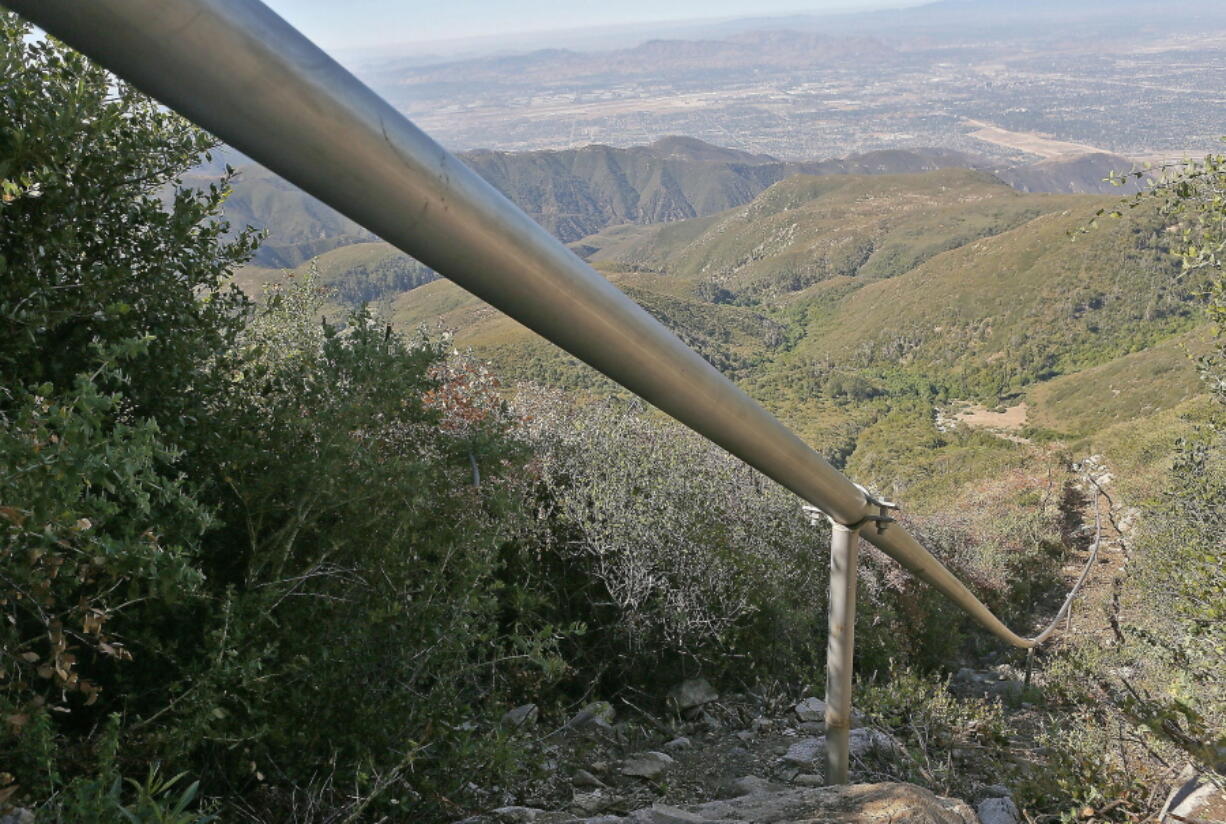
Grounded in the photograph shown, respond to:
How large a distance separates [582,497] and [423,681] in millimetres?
3129

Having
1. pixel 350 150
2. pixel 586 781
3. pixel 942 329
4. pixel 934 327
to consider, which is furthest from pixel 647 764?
pixel 934 327

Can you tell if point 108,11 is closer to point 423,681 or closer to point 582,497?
point 423,681

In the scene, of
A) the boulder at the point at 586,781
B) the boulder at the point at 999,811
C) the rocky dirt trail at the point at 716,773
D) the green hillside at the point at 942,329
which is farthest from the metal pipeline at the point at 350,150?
the green hillside at the point at 942,329

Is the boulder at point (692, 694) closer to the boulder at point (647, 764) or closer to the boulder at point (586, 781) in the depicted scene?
the boulder at point (647, 764)

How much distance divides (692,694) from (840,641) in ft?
11.3

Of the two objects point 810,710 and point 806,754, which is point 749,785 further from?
point 810,710

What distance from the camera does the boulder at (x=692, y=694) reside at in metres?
5.36

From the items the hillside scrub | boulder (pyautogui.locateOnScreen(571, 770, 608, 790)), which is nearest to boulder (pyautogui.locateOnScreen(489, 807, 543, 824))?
the hillside scrub

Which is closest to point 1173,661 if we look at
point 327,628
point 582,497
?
point 582,497

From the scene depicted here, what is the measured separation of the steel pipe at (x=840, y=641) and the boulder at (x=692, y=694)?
2989 millimetres

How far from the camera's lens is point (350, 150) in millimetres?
622

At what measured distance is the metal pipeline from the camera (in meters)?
0.53

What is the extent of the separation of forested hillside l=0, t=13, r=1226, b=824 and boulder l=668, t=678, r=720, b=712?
0.02 meters

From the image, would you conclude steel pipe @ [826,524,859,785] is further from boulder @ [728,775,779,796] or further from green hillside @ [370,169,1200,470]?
green hillside @ [370,169,1200,470]
